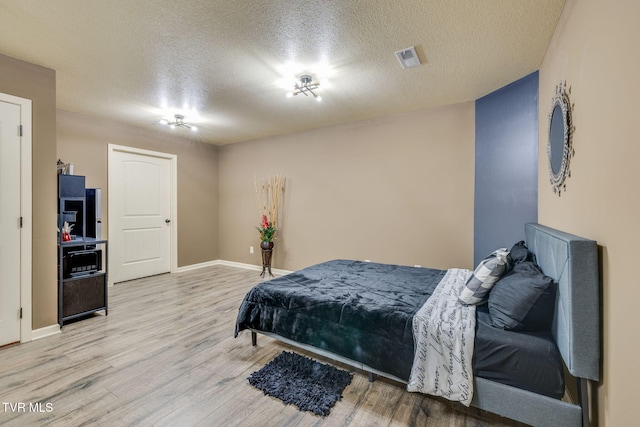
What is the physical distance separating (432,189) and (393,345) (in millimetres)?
2478

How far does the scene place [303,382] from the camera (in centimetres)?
191

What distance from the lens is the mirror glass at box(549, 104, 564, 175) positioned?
6.14 ft

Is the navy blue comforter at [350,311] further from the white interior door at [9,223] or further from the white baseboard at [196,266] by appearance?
the white baseboard at [196,266]

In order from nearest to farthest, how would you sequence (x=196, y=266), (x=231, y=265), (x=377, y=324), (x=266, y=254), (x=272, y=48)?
(x=377, y=324)
(x=272, y=48)
(x=266, y=254)
(x=196, y=266)
(x=231, y=265)

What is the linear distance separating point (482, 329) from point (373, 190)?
2.73 metres

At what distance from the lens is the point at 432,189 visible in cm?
365

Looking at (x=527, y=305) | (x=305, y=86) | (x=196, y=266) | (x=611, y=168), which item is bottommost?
(x=196, y=266)

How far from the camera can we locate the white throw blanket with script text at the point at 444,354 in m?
1.49

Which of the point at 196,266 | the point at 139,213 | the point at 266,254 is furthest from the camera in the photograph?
the point at 196,266

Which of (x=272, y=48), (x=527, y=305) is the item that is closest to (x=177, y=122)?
(x=272, y=48)

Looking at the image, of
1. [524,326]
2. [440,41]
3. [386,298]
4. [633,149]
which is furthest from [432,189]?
[633,149]

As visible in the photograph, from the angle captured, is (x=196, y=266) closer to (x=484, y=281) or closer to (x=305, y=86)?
(x=305, y=86)

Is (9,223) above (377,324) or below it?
above

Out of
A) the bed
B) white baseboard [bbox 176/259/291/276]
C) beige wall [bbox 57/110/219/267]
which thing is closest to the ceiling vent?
the bed
